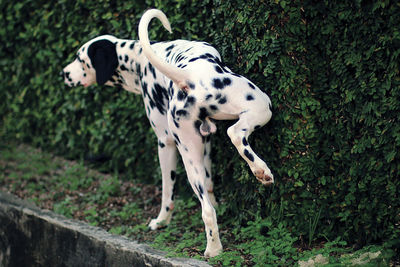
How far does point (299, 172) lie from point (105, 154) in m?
3.18

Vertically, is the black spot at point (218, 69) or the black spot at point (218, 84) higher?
the black spot at point (218, 69)

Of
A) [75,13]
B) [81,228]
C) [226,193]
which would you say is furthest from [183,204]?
[75,13]

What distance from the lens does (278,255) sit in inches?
169

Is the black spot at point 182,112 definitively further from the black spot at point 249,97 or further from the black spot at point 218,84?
the black spot at point 249,97

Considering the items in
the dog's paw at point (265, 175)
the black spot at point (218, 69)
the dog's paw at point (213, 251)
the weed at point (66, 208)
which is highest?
the black spot at point (218, 69)

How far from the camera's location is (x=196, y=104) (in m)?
4.17

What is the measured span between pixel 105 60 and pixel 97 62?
0.27ft

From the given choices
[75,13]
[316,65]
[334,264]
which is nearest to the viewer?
[334,264]

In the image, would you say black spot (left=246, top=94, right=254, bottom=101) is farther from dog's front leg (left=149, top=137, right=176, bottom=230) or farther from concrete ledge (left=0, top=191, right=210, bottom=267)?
concrete ledge (left=0, top=191, right=210, bottom=267)

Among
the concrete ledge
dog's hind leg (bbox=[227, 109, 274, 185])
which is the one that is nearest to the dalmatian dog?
dog's hind leg (bbox=[227, 109, 274, 185])

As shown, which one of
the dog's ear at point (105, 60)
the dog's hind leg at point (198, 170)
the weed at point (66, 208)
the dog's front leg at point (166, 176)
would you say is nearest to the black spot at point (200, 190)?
the dog's hind leg at point (198, 170)

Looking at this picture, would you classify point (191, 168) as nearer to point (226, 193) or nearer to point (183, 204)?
point (226, 193)

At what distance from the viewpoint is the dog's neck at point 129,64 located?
5119 mm

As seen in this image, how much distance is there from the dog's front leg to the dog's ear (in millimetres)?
763
